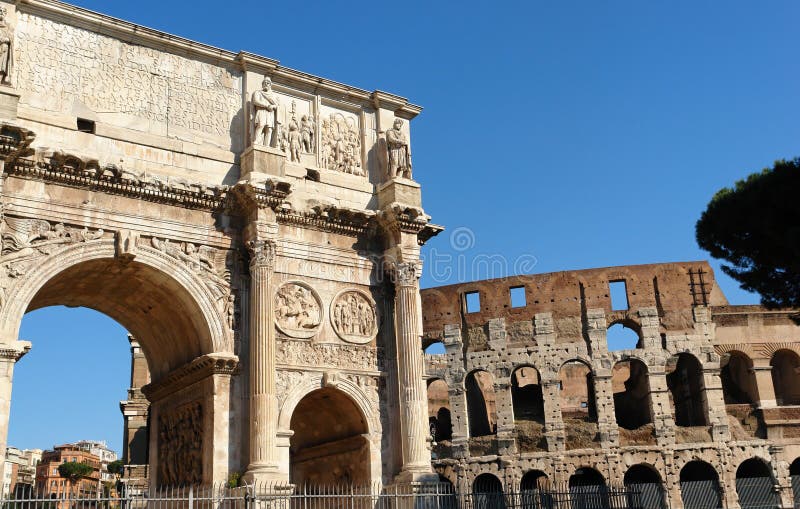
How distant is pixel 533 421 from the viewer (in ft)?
113

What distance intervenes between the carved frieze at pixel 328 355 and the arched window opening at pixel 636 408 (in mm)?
20788

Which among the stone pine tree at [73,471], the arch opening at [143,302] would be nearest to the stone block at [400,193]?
the arch opening at [143,302]

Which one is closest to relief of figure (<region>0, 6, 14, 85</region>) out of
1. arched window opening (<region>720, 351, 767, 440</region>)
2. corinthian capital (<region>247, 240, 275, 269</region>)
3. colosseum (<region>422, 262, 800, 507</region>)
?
corinthian capital (<region>247, 240, 275, 269</region>)

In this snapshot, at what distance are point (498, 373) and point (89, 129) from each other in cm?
2358

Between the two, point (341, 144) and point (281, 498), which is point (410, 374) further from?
point (341, 144)

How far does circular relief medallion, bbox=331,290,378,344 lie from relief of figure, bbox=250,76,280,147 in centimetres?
300

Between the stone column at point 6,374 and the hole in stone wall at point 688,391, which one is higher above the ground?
the hole in stone wall at point 688,391

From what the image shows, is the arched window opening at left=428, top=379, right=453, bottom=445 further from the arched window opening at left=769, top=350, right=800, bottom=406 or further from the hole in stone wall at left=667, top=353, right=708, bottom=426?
the arched window opening at left=769, top=350, right=800, bottom=406

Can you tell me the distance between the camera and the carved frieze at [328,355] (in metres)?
14.3

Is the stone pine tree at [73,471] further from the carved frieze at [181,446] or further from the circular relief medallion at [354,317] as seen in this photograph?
the circular relief medallion at [354,317]

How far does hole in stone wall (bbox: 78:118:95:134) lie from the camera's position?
13445 mm

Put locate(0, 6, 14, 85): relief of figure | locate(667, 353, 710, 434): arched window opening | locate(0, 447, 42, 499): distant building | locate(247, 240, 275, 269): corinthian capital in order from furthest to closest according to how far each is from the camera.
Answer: locate(667, 353, 710, 434): arched window opening, locate(247, 240, 275, 269): corinthian capital, locate(0, 6, 14, 85): relief of figure, locate(0, 447, 42, 499): distant building

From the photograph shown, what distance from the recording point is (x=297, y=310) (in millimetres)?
14625

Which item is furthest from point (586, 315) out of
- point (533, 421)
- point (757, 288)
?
point (757, 288)
